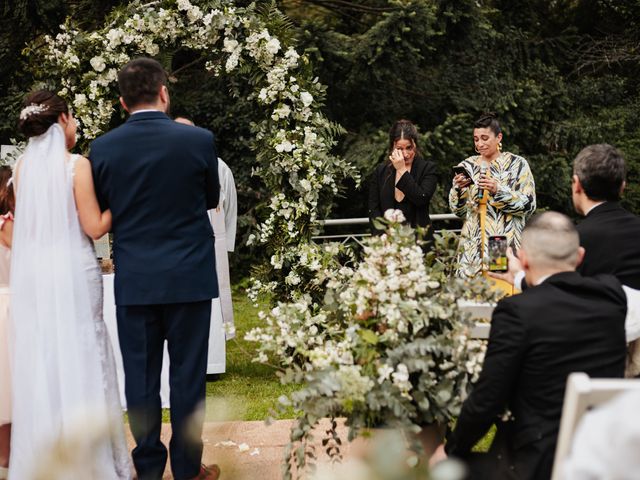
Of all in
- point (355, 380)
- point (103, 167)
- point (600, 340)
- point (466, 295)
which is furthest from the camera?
point (103, 167)

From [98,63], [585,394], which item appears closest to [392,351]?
[585,394]

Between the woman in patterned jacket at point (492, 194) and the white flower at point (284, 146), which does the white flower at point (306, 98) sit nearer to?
the white flower at point (284, 146)

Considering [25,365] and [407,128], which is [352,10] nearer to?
[407,128]

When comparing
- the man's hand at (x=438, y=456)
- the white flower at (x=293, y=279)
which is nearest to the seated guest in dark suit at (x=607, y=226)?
the man's hand at (x=438, y=456)

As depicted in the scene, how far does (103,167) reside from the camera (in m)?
3.45

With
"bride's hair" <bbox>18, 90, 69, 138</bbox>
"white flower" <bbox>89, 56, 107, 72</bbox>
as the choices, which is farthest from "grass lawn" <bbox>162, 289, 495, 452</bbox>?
"white flower" <bbox>89, 56, 107, 72</bbox>

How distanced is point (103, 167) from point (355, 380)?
1441 mm

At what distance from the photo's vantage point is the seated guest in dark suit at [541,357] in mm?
2482

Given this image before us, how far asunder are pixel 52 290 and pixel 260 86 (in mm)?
2757

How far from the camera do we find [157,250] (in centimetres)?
346

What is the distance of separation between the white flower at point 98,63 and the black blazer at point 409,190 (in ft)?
6.66

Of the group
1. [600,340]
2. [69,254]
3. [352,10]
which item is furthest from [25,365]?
[352,10]

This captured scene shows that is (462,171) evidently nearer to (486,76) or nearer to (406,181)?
(406,181)

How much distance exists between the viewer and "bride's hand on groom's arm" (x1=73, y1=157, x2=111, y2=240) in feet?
11.4
